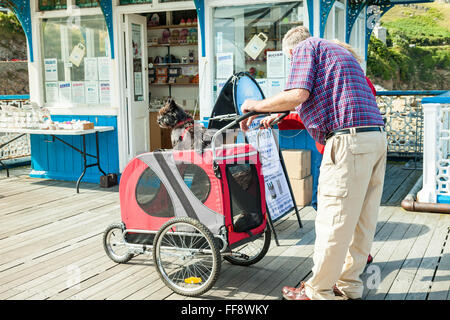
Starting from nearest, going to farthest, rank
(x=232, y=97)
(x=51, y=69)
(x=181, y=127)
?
1. (x=181, y=127)
2. (x=232, y=97)
3. (x=51, y=69)

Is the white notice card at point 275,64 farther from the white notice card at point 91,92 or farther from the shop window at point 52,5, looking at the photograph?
the shop window at point 52,5

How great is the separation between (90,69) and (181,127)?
3.78 meters

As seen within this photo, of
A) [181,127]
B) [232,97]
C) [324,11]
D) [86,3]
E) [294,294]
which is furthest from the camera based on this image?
[86,3]

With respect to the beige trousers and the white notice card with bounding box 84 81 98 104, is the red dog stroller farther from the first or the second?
the white notice card with bounding box 84 81 98 104

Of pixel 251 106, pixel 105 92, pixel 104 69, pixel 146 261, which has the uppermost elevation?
pixel 104 69

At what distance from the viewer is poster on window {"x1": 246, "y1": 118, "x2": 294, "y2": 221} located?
14.3ft

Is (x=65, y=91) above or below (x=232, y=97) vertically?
above

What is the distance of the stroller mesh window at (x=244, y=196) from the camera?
3.30 metres

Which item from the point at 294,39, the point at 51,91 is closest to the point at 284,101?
the point at 294,39

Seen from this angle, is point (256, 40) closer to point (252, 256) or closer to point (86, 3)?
point (86, 3)

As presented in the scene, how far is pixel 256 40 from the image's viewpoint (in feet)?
20.2

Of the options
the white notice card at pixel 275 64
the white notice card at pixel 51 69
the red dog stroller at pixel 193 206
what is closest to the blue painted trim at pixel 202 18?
the white notice card at pixel 275 64

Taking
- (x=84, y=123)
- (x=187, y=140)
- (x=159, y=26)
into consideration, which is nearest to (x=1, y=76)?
(x=159, y=26)
